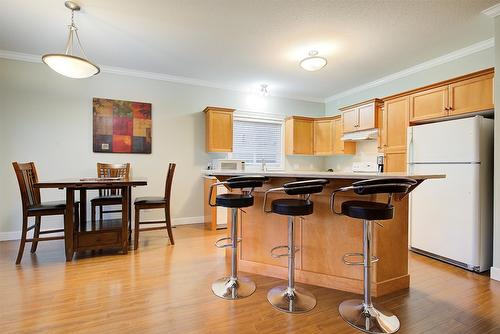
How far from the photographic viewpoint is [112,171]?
3656 mm

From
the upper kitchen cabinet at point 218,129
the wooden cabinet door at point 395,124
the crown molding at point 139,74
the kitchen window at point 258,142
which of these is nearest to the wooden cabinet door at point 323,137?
the kitchen window at point 258,142

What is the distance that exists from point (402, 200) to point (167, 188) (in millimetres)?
2665

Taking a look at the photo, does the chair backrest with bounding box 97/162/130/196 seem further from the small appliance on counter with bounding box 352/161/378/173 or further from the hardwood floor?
the small appliance on counter with bounding box 352/161/378/173

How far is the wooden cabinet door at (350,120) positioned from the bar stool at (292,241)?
2.99m

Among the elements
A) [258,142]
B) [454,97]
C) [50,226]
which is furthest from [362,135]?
[50,226]

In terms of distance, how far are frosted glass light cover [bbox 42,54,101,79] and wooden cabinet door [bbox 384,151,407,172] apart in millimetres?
4005

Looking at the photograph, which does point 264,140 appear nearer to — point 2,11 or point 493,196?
point 493,196

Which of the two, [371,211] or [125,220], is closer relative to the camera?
[371,211]

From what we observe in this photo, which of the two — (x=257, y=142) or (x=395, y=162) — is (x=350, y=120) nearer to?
(x=395, y=162)

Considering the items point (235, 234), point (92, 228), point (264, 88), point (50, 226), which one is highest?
point (264, 88)

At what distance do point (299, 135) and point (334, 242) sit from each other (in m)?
3.30

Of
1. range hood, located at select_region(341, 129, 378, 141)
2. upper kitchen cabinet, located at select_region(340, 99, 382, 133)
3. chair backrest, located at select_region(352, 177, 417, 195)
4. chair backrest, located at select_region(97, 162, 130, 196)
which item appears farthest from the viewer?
range hood, located at select_region(341, 129, 378, 141)

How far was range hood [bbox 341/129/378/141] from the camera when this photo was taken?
408 centimetres

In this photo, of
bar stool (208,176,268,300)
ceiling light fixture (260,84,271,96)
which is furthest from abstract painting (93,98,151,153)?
bar stool (208,176,268,300)
